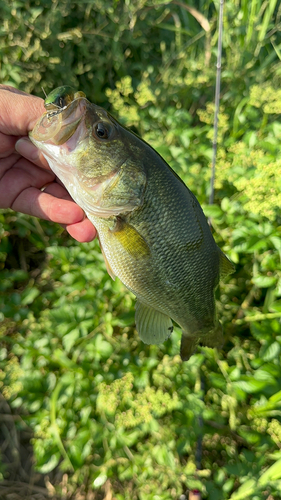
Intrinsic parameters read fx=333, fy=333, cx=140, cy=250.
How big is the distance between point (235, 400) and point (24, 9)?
319 cm

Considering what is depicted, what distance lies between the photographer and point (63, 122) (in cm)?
113

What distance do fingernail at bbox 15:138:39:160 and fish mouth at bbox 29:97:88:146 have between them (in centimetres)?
47

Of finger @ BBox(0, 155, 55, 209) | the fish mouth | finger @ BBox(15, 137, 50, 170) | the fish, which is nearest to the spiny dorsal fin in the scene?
the fish

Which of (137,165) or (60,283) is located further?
(60,283)

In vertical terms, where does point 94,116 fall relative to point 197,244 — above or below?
above

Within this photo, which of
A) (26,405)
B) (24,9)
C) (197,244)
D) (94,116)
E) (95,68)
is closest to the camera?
(94,116)

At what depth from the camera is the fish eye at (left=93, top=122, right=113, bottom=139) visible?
46.4 inches

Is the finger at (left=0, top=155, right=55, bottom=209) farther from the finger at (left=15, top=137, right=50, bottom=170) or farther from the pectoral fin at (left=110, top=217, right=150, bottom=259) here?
the pectoral fin at (left=110, top=217, right=150, bottom=259)

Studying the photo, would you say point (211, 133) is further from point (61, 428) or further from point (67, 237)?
point (61, 428)

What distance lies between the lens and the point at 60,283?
8.41 ft

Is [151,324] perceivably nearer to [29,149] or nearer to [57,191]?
[57,191]

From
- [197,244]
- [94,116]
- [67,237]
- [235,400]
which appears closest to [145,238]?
[197,244]

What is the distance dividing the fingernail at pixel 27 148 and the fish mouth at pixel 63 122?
0.47m

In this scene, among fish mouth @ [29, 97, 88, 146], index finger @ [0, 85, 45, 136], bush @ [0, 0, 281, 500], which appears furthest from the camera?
bush @ [0, 0, 281, 500]
